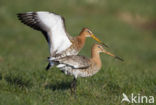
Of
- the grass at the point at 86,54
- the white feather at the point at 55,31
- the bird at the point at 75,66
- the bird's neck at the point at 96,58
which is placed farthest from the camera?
the bird's neck at the point at 96,58

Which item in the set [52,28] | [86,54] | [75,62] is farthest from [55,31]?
[86,54]

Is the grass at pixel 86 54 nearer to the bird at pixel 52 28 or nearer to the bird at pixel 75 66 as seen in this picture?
the bird at pixel 75 66

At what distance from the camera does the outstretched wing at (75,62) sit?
25.3ft

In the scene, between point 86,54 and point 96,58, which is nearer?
point 96,58

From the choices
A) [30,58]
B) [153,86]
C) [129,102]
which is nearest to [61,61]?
[129,102]

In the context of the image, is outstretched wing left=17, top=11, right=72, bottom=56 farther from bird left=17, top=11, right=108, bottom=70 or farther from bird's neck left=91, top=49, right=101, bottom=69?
bird's neck left=91, top=49, right=101, bottom=69

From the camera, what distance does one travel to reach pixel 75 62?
309 inches

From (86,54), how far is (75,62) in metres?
5.94

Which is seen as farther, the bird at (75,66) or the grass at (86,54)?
the bird at (75,66)

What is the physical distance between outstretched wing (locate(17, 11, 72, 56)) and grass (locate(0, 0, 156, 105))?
1.01 m

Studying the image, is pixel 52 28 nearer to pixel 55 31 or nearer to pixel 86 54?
pixel 55 31

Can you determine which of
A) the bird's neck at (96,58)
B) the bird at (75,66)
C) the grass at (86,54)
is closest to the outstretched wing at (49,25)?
the bird at (75,66)

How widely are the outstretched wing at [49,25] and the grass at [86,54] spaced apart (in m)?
1.01

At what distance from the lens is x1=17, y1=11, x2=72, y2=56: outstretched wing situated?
Answer: 26.3ft
